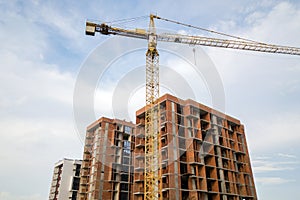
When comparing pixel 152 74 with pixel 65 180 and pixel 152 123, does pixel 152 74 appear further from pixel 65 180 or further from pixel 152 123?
pixel 65 180

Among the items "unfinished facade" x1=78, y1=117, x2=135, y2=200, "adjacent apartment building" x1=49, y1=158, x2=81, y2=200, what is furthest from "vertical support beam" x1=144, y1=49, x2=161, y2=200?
"adjacent apartment building" x1=49, y1=158, x2=81, y2=200

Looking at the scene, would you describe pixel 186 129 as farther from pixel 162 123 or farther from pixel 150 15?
pixel 150 15

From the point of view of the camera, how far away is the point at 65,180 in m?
64.8

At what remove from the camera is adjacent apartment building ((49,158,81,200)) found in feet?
207

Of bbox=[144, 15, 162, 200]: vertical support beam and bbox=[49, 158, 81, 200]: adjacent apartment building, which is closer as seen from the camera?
bbox=[144, 15, 162, 200]: vertical support beam

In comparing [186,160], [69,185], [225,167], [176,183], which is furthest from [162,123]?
[69,185]

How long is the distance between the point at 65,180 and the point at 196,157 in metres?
39.2

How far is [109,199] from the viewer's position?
50.8 meters

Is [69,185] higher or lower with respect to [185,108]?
lower

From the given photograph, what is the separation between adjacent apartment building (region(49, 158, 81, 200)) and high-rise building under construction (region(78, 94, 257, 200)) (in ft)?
31.8

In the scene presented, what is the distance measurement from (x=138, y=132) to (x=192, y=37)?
2078cm

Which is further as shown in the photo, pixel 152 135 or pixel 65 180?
pixel 65 180

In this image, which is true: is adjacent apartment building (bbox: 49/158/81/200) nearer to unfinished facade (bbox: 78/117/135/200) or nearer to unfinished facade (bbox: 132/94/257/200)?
unfinished facade (bbox: 78/117/135/200)

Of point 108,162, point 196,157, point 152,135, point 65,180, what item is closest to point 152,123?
point 152,135
